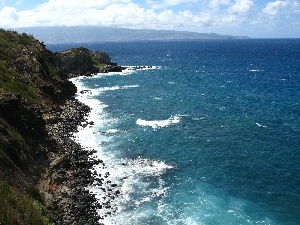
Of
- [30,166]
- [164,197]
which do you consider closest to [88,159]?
[30,166]

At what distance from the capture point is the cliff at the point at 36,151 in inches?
1454

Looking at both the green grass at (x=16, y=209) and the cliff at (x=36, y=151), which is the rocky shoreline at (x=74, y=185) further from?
the green grass at (x=16, y=209)

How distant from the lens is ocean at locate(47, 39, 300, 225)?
45.8m

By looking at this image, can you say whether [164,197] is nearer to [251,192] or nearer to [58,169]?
[251,192]

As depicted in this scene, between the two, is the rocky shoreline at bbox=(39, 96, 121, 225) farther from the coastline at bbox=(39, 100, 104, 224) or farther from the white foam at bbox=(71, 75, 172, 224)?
the white foam at bbox=(71, 75, 172, 224)

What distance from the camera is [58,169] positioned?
174 feet

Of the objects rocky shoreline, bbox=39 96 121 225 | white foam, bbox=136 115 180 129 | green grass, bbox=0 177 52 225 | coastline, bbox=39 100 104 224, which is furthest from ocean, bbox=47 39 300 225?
green grass, bbox=0 177 52 225

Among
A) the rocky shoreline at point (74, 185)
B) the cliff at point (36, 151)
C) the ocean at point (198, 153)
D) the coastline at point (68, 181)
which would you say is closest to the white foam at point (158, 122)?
the ocean at point (198, 153)

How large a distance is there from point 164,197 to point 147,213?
4931mm

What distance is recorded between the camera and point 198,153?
6384cm

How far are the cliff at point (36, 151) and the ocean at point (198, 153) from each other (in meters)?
3.93

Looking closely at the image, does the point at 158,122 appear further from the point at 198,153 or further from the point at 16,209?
the point at 16,209

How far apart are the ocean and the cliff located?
3932 mm

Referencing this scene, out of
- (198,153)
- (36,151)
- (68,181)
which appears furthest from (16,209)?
(198,153)
